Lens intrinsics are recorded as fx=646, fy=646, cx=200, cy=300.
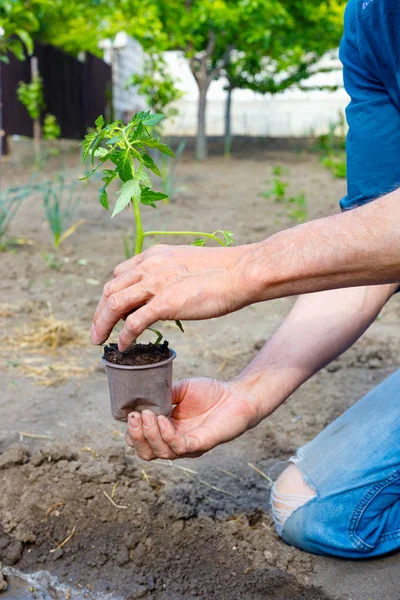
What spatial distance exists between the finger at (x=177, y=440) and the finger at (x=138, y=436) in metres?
0.05

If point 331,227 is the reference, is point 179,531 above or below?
below

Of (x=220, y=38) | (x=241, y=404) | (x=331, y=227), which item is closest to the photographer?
(x=331, y=227)

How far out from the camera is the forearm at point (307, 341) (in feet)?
5.53

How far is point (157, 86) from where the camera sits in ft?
31.1

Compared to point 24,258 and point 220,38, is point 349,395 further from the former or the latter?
point 220,38

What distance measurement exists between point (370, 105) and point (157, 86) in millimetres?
8137

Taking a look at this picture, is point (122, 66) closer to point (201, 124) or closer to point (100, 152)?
point (201, 124)

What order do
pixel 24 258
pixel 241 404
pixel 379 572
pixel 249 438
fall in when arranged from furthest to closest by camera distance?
pixel 24 258, pixel 249 438, pixel 379 572, pixel 241 404

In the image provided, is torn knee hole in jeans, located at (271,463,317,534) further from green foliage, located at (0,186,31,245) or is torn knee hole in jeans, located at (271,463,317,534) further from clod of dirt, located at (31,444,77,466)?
green foliage, located at (0,186,31,245)

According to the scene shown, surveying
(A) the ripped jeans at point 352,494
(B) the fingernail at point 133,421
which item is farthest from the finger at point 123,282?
(A) the ripped jeans at point 352,494

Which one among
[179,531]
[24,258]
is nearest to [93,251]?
[24,258]

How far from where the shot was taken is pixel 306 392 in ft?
9.04

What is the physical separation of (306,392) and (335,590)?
1.14 m

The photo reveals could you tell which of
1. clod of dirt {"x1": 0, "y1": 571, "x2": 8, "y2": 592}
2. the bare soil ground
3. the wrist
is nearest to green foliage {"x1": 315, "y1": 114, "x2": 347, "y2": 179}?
the bare soil ground
